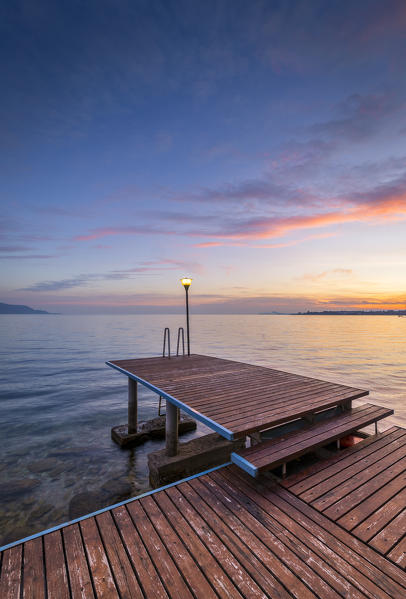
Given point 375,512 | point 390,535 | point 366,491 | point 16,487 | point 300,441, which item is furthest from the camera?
point 16,487

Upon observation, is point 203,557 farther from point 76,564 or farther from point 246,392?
point 246,392

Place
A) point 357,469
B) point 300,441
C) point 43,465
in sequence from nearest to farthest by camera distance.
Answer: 1. point 357,469
2. point 300,441
3. point 43,465

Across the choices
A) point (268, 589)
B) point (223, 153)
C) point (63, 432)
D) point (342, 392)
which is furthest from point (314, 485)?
point (223, 153)

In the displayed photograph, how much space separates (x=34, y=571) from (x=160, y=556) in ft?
3.63

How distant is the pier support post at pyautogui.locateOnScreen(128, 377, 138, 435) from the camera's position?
336 inches

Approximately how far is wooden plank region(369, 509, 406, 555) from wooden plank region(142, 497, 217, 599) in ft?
5.52

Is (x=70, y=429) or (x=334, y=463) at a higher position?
(x=334, y=463)

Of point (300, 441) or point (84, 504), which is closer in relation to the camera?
point (300, 441)

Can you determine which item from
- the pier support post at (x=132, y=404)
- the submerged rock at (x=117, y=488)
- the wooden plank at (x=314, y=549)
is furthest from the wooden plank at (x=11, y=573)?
the pier support post at (x=132, y=404)

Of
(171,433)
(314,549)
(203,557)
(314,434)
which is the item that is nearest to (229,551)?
(203,557)

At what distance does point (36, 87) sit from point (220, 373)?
20.7m

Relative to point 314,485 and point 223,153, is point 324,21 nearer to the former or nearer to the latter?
point 223,153

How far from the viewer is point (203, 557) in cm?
252

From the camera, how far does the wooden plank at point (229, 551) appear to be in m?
2.21
